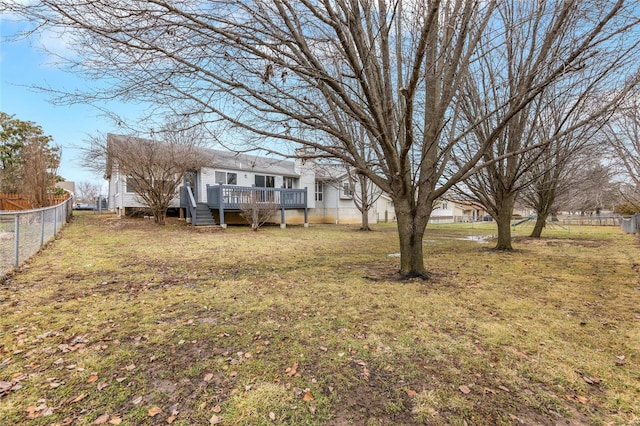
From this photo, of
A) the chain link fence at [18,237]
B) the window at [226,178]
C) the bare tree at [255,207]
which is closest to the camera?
the chain link fence at [18,237]

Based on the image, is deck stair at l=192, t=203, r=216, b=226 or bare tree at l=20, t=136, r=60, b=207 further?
deck stair at l=192, t=203, r=216, b=226

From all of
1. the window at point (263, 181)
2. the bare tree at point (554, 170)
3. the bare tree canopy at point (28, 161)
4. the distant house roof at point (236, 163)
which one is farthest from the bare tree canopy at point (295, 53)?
the window at point (263, 181)

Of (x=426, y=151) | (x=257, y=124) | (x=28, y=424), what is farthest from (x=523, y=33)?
(x=28, y=424)

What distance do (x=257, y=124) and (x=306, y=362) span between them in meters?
4.78

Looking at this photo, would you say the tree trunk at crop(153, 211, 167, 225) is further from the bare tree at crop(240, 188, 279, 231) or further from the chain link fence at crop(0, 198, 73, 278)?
the chain link fence at crop(0, 198, 73, 278)

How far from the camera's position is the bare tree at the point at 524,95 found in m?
4.84

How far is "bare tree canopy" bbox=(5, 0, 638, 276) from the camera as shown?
3.80 meters

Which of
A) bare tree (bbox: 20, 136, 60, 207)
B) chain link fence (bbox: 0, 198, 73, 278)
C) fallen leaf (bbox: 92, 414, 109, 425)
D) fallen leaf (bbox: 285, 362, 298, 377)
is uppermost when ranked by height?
bare tree (bbox: 20, 136, 60, 207)

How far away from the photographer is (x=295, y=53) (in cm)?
458

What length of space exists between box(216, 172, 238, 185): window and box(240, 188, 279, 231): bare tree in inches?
119

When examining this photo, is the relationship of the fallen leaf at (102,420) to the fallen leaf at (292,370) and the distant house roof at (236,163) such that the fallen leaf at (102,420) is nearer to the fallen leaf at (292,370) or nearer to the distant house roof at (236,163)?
the fallen leaf at (292,370)

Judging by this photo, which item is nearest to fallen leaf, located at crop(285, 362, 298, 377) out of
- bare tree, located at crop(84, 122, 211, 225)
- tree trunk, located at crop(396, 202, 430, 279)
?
tree trunk, located at crop(396, 202, 430, 279)

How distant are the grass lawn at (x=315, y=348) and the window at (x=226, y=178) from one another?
1269 cm

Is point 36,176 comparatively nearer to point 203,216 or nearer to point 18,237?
point 203,216
